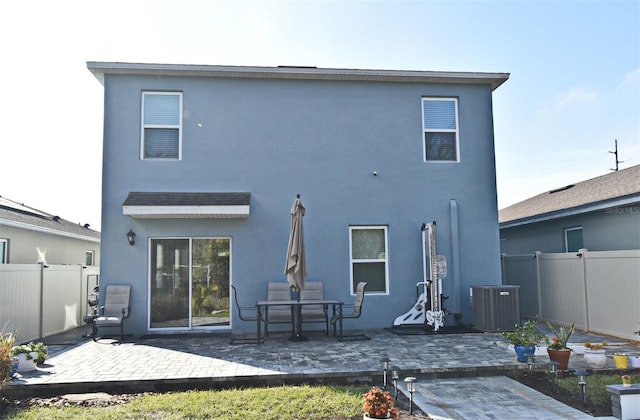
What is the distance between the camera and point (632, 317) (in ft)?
28.4

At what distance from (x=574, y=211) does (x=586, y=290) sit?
2.52 metres

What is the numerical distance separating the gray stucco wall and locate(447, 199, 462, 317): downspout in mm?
3596

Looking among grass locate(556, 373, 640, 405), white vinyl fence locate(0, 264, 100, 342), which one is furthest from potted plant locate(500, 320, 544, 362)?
white vinyl fence locate(0, 264, 100, 342)

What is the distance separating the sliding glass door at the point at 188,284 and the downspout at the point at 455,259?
4879mm

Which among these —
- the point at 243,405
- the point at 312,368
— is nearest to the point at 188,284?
the point at 312,368

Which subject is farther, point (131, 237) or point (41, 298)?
point (41, 298)

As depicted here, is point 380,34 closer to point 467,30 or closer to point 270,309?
point 467,30

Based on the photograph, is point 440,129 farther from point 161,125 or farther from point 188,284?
point 188,284

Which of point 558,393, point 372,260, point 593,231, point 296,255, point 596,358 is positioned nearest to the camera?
point 558,393

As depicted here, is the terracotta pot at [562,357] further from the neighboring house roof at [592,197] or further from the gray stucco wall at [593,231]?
the gray stucco wall at [593,231]

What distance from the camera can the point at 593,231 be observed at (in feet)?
37.8

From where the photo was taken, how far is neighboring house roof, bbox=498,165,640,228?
1012 cm

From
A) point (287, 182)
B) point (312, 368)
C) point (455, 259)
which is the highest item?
point (287, 182)

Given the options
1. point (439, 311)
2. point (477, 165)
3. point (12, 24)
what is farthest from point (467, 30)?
point (12, 24)
